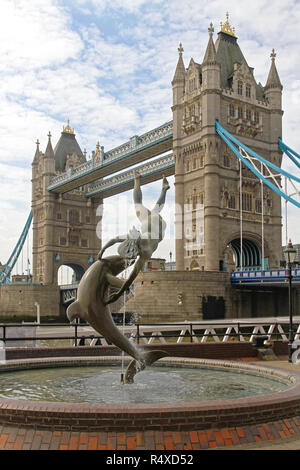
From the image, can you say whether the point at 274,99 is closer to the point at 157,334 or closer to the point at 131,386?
the point at 157,334

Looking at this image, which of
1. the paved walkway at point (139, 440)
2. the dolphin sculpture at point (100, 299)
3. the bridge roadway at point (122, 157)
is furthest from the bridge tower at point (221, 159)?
the paved walkway at point (139, 440)

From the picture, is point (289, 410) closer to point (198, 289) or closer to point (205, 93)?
point (198, 289)

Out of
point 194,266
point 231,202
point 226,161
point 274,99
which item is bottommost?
point 194,266

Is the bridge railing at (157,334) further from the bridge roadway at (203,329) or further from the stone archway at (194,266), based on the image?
the stone archway at (194,266)

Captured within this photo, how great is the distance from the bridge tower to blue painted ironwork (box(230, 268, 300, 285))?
2511 mm

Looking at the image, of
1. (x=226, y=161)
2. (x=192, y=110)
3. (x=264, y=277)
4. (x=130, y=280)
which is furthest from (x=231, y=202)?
(x=130, y=280)

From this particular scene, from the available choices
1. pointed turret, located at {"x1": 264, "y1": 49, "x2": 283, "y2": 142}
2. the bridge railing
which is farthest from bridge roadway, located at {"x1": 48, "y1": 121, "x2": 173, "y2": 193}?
the bridge railing

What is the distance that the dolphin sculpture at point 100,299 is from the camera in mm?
7672

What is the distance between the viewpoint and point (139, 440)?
524 centimetres

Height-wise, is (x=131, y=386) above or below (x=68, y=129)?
below

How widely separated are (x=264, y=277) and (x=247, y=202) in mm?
11204

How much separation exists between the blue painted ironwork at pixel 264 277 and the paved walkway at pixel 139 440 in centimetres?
3027

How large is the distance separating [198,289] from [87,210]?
3981 cm

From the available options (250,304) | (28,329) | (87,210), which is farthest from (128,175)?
(28,329)
